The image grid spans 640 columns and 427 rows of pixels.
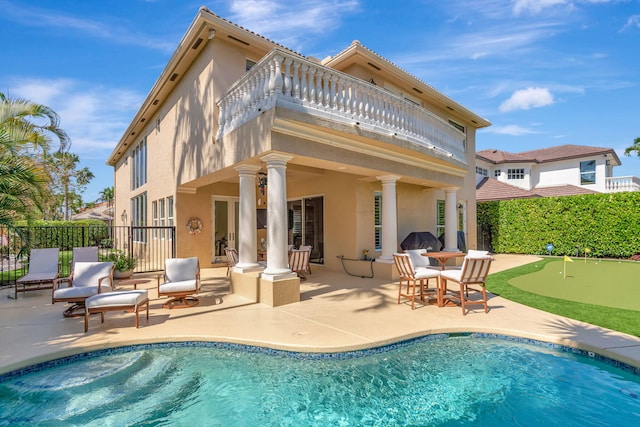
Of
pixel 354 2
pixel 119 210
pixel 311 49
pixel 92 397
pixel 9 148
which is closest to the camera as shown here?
pixel 92 397

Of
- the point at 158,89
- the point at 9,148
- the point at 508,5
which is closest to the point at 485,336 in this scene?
the point at 508,5

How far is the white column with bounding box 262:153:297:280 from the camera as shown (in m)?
7.60

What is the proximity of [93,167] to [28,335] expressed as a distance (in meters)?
62.9

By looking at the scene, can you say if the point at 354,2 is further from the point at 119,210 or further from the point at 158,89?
Answer: the point at 119,210

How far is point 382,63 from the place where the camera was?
11.8 meters

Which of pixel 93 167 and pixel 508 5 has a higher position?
pixel 93 167

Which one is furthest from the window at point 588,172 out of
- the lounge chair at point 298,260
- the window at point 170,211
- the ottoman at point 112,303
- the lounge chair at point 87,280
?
the lounge chair at point 87,280

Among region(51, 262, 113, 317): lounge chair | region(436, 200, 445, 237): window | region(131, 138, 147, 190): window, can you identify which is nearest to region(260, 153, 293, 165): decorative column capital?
region(51, 262, 113, 317): lounge chair

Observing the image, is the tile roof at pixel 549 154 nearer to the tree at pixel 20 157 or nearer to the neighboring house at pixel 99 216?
the tree at pixel 20 157

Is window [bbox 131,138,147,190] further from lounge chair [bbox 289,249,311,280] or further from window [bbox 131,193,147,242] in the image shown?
lounge chair [bbox 289,249,311,280]

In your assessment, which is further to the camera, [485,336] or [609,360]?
[485,336]

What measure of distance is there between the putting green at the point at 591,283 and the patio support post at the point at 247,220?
797cm

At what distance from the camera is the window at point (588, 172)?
29.0 metres

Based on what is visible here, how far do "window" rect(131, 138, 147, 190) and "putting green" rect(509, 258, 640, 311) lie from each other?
18.9 m
